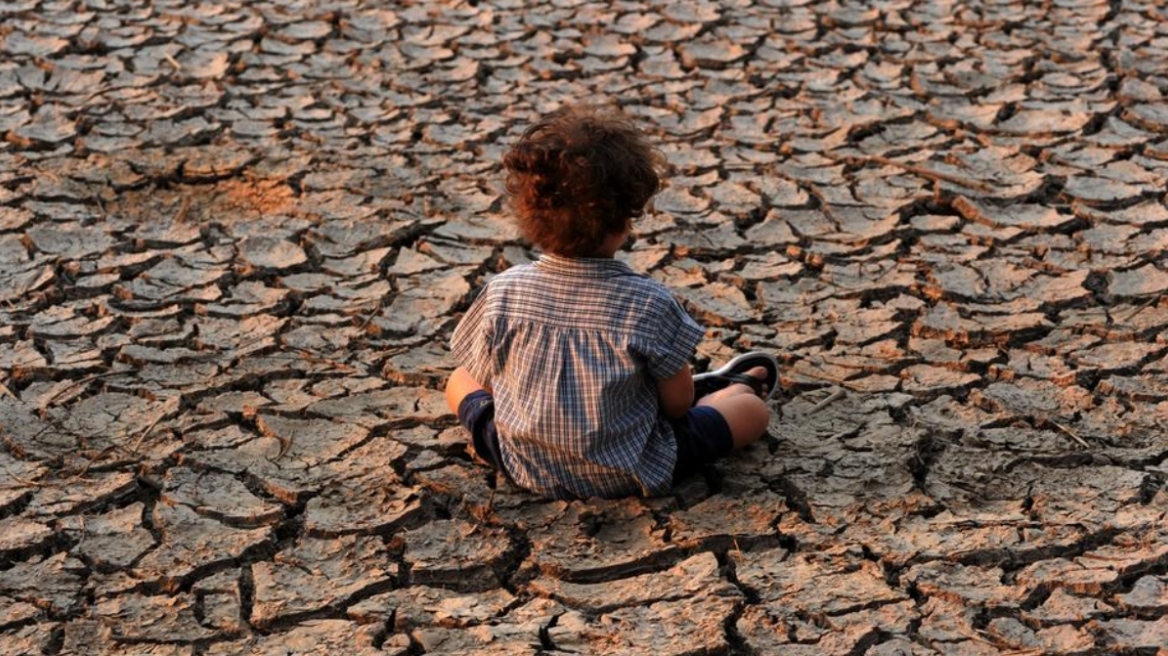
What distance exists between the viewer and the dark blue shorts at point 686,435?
11.2 ft

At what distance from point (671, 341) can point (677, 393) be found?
0.14 metres

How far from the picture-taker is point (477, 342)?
3.38 metres

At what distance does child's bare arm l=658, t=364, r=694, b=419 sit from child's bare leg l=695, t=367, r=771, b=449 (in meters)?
0.11

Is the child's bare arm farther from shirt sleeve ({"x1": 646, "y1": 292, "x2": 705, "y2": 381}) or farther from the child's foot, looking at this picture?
the child's foot

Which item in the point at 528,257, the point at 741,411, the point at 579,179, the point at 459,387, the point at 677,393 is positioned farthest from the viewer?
the point at 528,257

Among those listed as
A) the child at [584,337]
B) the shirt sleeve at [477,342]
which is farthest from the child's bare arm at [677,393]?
the shirt sleeve at [477,342]

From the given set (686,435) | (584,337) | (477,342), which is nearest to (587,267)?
(584,337)

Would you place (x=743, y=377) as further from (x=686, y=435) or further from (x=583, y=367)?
(x=583, y=367)

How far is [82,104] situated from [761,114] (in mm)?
2093

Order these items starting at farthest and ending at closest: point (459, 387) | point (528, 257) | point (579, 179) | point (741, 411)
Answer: point (528, 257) → point (459, 387) → point (741, 411) → point (579, 179)

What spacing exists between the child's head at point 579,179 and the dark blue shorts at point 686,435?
0.40 meters

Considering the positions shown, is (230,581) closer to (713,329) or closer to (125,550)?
(125,550)

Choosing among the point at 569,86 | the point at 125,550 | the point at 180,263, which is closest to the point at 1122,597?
the point at 125,550

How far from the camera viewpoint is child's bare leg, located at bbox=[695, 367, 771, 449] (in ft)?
11.4
